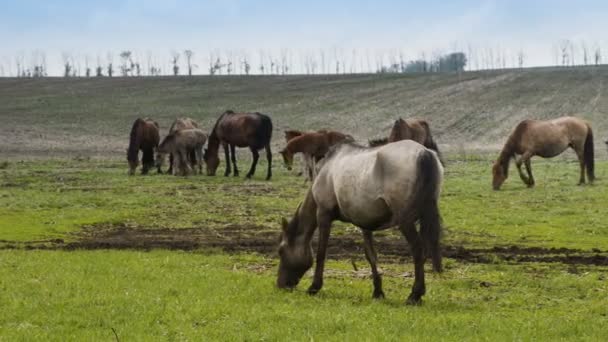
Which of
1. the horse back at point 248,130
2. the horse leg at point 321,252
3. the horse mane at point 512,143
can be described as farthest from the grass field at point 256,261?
the horse back at point 248,130

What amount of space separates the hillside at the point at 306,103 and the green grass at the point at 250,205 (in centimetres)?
2477

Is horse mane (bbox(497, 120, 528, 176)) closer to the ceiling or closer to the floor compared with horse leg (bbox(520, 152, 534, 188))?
closer to the ceiling

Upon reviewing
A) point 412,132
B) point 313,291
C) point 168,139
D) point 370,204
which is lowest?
point 313,291

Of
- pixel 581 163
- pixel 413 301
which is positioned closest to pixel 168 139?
pixel 581 163

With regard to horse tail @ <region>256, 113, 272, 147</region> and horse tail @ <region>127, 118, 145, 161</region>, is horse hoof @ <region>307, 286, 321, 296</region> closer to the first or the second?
horse tail @ <region>256, 113, 272, 147</region>

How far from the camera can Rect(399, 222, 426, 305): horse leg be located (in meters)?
10.8

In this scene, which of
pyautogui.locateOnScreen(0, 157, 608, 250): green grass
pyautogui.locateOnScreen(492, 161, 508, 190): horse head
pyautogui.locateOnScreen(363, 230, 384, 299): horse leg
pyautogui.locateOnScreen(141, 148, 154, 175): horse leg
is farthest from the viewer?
pyautogui.locateOnScreen(141, 148, 154, 175): horse leg

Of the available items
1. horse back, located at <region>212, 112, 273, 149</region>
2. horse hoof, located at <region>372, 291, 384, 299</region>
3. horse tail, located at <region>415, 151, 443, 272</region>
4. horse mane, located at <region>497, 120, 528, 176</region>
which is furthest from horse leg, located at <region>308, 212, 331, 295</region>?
horse back, located at <region>212, 112, 273, 149</region>

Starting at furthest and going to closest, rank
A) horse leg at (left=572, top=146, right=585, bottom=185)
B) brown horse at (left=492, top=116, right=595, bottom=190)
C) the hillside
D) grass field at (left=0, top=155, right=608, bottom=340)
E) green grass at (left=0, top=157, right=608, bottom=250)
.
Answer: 1. the hillside
2. brown horse at (left=492, top=116, right=595, bottom=190)
3. horse leg at (left=572, top=146, right=585, bottom=185)
4. green grass at (left=0, top=157, right=608, bottom=250)
5. grass field at (left=0, top=155, right=608, bottom=340)

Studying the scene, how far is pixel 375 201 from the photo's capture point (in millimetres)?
11070

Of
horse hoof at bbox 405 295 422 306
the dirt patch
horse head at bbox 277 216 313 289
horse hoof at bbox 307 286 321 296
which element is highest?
horse head at bbox 277 216 313 289

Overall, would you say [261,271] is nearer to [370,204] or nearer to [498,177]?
[370,204]

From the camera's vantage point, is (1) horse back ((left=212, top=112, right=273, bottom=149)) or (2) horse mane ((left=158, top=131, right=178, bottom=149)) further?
(2) horse mane ((left=158, top=131, right=178, bottom=149))

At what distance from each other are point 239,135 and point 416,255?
2686cm
